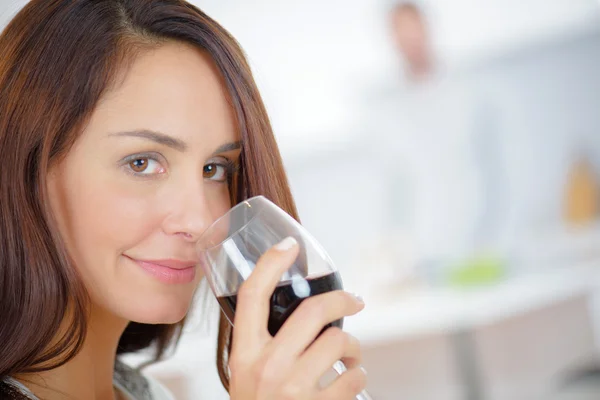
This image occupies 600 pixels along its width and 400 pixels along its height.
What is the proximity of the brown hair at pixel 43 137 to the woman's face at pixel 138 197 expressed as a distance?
29 mm

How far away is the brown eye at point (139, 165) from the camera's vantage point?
0.91m

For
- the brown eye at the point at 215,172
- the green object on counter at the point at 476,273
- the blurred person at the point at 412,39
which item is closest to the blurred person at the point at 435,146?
the blurred person at the point at 412,39

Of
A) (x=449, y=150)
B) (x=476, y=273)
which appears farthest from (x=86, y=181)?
(x=449, y=150)

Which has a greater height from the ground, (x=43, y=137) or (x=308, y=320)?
(x=43, y=137)

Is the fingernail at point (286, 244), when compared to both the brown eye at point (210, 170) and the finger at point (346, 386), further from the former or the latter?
the brown eye at point (210, 170)

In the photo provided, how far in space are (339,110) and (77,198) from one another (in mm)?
3257

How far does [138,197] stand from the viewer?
0.90 metres

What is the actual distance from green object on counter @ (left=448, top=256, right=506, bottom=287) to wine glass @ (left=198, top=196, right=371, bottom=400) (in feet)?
7.70


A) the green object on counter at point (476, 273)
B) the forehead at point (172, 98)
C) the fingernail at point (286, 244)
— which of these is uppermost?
the forehead at point (172, 98)

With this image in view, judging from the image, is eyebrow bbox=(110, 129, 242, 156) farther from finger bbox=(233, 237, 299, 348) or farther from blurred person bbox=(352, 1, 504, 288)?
blurred person bbox=(352, 1, 504, 288)

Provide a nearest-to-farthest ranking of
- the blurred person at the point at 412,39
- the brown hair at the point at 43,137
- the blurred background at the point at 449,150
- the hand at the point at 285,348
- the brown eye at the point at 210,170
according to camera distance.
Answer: the hand at the point at 285,348, the brown hair at the point at 43,137, the brown eye at the point at 210,170, the blurred background at the point at 449,150, the blurred person at the point at 412,39

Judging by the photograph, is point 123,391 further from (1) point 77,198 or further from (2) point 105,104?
(2) point 105,104

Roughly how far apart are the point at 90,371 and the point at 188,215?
1.04 ft

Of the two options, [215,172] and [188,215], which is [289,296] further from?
[215,172]
